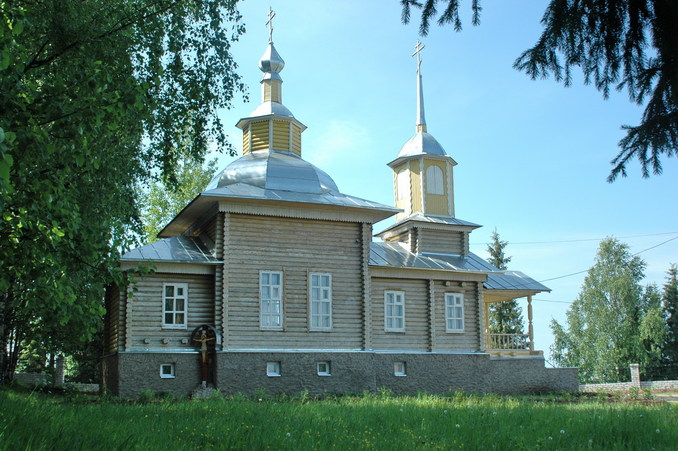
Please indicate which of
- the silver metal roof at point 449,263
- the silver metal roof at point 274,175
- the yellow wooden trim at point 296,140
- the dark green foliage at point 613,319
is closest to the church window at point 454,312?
the silver metal roof at point 449,263

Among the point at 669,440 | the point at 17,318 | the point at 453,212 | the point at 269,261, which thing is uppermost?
the point at 453,212

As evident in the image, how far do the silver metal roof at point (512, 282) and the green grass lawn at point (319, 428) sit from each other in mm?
15658

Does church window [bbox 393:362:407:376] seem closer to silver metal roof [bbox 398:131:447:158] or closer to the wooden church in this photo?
the wooden church

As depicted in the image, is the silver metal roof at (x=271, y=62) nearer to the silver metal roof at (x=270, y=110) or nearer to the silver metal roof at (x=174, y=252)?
the silver metal roof at (x=270, y=110)

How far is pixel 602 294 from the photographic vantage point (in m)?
47.2

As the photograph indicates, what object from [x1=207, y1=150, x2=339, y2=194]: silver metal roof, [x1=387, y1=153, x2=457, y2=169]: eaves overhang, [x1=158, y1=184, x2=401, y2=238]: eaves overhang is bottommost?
[x1=158, y1=184, x2=401, y2=238]: eaves overhang

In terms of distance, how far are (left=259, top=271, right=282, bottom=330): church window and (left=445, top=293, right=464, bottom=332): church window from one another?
255 inches

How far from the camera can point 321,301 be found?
21.4 metres

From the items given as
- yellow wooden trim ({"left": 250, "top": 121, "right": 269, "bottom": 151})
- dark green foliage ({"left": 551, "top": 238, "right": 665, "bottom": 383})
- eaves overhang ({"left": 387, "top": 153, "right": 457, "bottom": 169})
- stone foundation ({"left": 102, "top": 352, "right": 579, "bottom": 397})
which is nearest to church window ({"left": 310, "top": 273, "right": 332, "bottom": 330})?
stone foundation ({"left": 102, "top": 352, "right": 579, "bottom": 397})

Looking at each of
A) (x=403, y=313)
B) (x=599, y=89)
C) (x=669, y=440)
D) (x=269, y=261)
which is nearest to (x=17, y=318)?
(x=269, y=261)

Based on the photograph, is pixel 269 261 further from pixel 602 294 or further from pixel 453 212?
pixel 602 294

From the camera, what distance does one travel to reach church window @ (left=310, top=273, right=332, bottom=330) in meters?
21.3

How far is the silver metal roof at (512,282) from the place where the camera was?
1077 inches

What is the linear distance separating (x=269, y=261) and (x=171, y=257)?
113 inches
